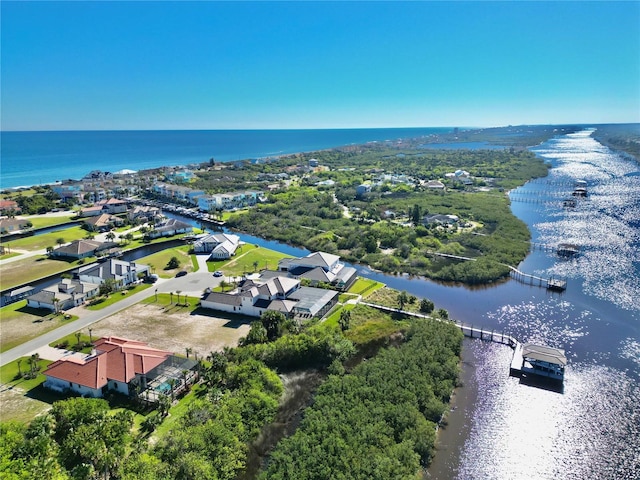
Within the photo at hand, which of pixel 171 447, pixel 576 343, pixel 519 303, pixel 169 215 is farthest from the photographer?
pixel 169 215

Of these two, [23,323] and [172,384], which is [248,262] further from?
[172,384]

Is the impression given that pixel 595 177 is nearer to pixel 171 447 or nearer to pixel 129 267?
pixel 129 267

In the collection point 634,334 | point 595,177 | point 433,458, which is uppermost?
point 595,177

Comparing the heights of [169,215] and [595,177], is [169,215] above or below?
below

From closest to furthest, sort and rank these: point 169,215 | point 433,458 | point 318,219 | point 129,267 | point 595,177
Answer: point 433,458
point 129,267
point 318,219
point 169,215
point 595,177

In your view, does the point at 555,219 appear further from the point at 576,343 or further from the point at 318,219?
the point at 576,343

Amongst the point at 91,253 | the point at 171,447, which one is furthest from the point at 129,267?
the point at 171,447

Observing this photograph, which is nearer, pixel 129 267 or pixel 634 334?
pixel 634 334

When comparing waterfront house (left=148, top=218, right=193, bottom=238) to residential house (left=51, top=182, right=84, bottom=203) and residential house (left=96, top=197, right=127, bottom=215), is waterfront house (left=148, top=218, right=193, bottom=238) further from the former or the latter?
residential house (left=51, top=182, right=84, bottom=203)

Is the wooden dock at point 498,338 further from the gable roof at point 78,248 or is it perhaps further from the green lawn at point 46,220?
the green lawn at point 46,220

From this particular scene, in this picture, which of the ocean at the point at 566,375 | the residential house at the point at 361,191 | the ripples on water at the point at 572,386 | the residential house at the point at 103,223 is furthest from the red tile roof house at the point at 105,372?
the residential house at the point at 361,191
